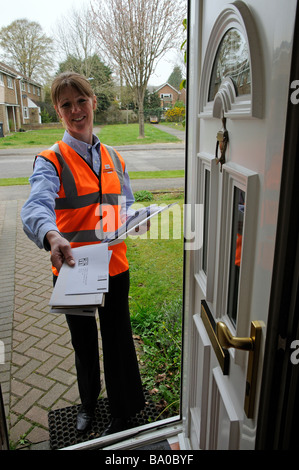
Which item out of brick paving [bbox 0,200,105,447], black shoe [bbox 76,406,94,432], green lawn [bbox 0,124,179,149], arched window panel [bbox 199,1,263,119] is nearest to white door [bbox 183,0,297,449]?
arched window panel [bbox 199,1,263,119]

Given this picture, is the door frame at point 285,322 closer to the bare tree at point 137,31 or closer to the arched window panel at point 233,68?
the arched window panel at point 233,68

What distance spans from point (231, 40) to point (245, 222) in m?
0.55

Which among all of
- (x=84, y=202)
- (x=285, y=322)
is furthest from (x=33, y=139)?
(x=285, y=322)

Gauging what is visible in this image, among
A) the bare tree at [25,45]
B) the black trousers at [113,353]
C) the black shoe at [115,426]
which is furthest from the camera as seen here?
the bare tree at [25,45]

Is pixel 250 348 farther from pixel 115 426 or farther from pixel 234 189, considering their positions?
pixel 115 426

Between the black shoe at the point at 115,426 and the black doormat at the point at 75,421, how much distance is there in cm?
7

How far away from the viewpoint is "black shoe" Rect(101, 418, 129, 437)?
6.63ft

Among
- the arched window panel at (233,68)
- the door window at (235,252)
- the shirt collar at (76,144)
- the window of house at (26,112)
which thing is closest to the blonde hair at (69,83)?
the shirt collar at (76,144)

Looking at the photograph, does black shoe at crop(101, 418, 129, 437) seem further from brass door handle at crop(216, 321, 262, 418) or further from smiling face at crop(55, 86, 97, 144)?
smiling face at crop(55, 86, 97, 144)

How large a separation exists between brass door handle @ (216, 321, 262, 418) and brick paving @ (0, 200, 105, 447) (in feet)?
5.60

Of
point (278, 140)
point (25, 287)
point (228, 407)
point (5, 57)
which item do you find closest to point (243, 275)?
point (278, 140)

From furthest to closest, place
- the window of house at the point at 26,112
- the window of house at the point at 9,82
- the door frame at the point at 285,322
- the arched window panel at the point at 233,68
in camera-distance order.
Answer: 1. the window of house at the point at 9,82
2. the window of house at the point at 26,112
3. the arched window panel at the point at 233,68
4. the door frame at the point at 285,322

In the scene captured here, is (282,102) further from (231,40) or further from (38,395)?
(38,395)

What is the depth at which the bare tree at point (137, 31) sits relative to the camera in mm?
4965
